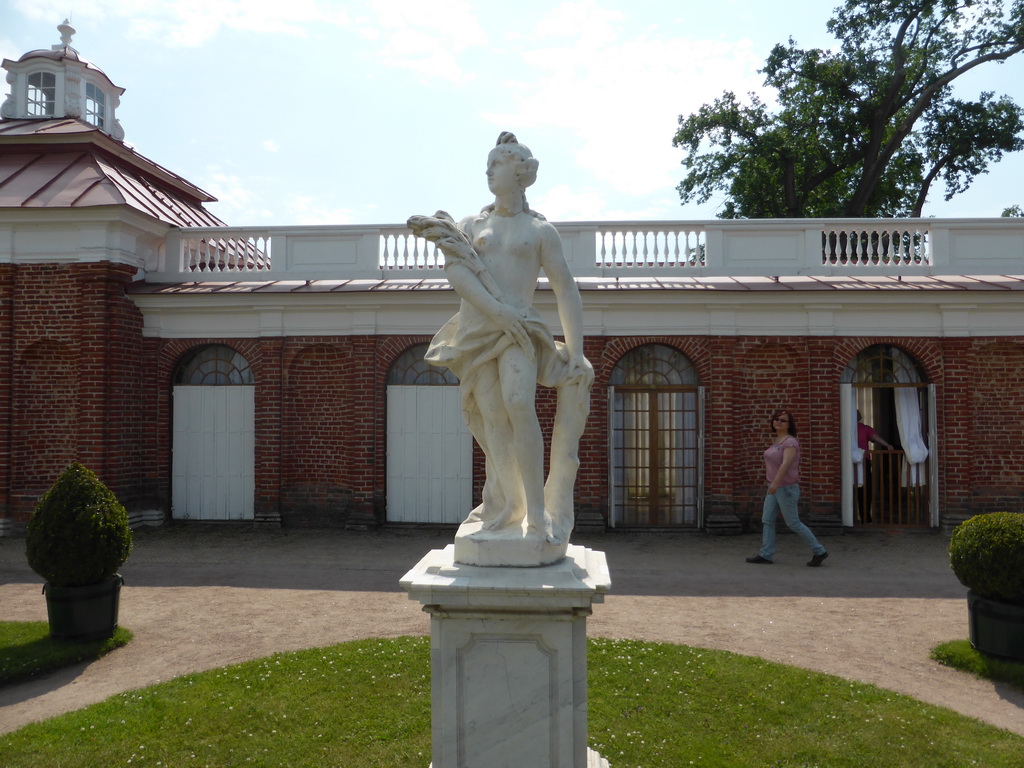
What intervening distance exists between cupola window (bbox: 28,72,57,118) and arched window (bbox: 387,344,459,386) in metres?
11.1

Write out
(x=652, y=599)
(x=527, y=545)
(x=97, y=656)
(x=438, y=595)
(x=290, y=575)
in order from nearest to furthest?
(x=438, y=595), (x=527, y=545), (x=97, y=656), (x=652, y=599), (x=290, y=575)

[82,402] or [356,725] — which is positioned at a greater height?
[82,402]

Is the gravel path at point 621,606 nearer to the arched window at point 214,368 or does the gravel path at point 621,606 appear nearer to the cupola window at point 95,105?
the arched window at point 214,368

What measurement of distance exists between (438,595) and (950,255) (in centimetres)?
1245

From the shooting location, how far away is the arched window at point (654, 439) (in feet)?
40.4

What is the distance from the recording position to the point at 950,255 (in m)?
12.6

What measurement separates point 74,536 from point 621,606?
5.12m

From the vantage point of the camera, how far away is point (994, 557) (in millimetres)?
5703

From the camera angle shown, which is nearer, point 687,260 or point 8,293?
point 8,293

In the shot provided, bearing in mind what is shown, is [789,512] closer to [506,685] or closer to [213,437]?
[506,685]

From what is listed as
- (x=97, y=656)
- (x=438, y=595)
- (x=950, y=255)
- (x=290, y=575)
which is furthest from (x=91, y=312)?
(x=950, y=255)

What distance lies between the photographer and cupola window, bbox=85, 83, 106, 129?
56.4 feet

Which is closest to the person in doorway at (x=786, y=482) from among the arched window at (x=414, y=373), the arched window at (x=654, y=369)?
the arched window at (x=654, y=369)

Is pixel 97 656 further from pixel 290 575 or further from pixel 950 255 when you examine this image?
A: pixel 950 255
